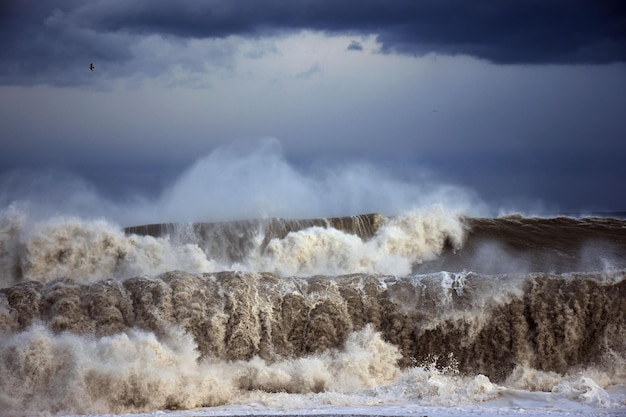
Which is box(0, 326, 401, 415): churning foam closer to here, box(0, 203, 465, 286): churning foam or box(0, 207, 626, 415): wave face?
box(0, 207, 626, 415): wave face

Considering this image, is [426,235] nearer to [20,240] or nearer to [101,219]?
[101,219]

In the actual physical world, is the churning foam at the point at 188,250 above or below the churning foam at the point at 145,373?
above

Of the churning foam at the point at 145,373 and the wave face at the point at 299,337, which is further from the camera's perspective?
the wave face at the point at 299,337

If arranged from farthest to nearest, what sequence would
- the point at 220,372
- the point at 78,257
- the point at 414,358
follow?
the point at 78,257
the point at 414,358
the point at 220,372

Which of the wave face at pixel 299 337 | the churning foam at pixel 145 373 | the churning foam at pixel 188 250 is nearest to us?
the churning foam at pixel 145 373

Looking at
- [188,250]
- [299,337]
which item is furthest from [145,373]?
[188,250]

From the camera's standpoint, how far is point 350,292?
521 inches

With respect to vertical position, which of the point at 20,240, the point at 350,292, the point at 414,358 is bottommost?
the point at 414,358

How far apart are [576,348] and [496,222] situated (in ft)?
28.5

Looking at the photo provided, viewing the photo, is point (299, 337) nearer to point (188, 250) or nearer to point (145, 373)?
point (145, 373)

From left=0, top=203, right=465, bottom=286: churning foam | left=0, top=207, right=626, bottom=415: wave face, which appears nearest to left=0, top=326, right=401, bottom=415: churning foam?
left=0, top=207, right=626, bottom=415: wave face

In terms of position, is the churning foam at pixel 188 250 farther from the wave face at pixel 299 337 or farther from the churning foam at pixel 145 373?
the churning foam at pixel 145 373

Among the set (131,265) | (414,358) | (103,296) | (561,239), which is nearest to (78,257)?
(131,265)

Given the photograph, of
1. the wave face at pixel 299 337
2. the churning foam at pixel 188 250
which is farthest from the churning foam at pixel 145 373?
the churning foam at pixel 188 250
